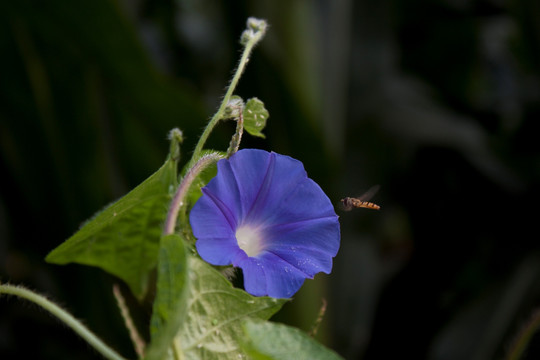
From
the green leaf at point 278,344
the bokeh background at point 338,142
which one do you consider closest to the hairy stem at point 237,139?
the green leaf at point 278,344

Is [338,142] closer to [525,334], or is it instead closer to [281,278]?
[525,334]

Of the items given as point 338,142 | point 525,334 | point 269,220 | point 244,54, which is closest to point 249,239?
point 269,220

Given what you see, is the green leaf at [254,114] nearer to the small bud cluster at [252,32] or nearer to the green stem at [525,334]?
the small bud cluster at [252,32]

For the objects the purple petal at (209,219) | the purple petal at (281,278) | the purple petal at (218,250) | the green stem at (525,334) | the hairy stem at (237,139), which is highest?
the hairy stem at (237,139)

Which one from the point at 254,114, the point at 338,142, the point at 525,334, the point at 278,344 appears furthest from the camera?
the point at 338,142

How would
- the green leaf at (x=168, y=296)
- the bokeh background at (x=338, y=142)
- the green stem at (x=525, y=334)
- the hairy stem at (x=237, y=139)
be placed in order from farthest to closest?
the bokeh background at (x=338, y=142) → the green stem at (x=525, y=334) → the hairy stem at (x=237, y=139) → the green leaf at (x=168, y=296)
